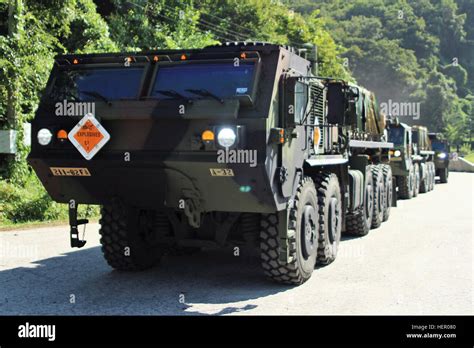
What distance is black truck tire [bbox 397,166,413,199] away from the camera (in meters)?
19.6

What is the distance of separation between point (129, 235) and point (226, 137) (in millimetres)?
2122

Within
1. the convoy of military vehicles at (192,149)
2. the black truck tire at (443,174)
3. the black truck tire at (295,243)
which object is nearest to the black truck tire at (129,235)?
the convoy of military vehicles at (192,149)

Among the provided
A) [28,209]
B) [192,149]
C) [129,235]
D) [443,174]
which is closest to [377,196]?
[129,235]

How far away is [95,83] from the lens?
663cm

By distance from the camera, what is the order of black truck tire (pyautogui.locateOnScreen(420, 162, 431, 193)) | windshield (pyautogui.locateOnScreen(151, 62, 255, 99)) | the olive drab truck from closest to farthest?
windshield (pyautogui.locateOnScreen(151, 62, 255, 99)), the olive drab truck, black truck tire (pyautogui.locateOnScreen(420, 162, 431, 193))

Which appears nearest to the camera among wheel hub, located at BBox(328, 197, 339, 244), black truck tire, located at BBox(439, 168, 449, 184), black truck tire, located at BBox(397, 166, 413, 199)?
wheel hub, located at BBox(328, 197, 339, 244)

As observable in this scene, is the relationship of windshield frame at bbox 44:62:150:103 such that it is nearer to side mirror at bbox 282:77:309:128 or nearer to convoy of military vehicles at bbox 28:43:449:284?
convoy of military vehicles at bbox 28:43:449:284

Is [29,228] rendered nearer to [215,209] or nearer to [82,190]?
[82,190]

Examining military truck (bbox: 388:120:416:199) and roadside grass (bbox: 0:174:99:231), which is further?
military truck (bbox: 388:120:416:199)

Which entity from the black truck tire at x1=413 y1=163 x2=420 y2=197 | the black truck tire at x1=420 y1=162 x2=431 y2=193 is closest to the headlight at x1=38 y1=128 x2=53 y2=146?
the black truck tire at x1=413 y1=163 x2=420 y2=197

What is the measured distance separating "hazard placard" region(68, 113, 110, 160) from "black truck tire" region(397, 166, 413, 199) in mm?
14683

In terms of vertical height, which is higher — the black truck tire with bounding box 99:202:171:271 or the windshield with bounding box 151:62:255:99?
the windshield with bounding box 151:62:255:99

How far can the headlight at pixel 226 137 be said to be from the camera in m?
5.75
